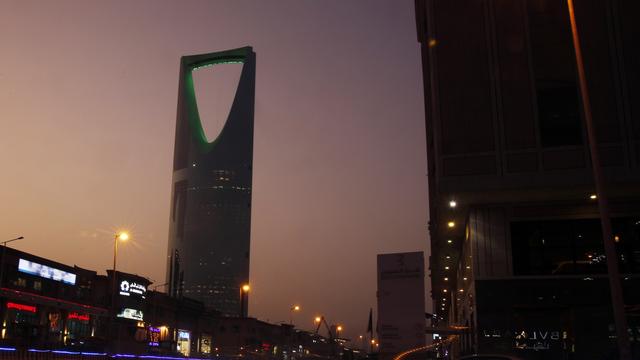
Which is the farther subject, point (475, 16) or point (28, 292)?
point (28, 292)

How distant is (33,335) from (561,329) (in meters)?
46.7

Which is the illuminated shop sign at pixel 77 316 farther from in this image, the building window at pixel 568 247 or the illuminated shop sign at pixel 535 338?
the building window at pixel 568 247

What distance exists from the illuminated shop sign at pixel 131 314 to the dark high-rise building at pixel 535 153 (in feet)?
203

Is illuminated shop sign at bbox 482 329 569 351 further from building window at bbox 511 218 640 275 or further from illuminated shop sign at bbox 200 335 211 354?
illuminated shop sign at bbox 200 335 211 354

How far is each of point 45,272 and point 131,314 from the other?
22.3 m

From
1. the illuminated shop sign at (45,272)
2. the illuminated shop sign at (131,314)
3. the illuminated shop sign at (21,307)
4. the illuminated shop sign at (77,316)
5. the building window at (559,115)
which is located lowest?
the illuminated shop sign at (77,316)

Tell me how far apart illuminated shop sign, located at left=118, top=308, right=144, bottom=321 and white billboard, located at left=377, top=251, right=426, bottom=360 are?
65096 mm

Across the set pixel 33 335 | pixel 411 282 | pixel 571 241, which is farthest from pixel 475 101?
pixel 33 335

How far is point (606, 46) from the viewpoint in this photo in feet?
94.5

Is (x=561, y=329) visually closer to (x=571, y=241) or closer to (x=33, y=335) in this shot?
(x=571, y=241)

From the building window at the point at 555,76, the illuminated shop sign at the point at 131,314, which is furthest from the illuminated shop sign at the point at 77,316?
the building window at the point at 555,76

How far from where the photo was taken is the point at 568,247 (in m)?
30.5

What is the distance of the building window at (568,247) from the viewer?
2984 centimetres

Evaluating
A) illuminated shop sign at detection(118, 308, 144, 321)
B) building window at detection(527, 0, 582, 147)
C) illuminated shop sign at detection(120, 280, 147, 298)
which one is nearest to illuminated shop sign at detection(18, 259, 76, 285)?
illuminated shop sign at detection(120, 280, 147, 298)
